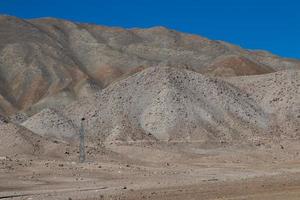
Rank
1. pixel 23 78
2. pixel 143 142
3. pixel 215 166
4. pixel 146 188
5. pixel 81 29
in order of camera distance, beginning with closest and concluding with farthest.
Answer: pixel 146 188 → pixel 215 166 → pixel 143 142 → pixel 23 78 → pixel 81 29

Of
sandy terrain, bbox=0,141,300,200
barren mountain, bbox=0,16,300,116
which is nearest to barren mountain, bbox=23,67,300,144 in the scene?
sandy terrain, bbox=0,141,300,200

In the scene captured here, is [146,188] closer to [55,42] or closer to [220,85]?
[220,85]

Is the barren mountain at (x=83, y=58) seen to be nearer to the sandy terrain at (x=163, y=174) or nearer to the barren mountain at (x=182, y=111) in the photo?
the barren mountain at (x=182, y=111)

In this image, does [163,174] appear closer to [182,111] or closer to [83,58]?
[182,111]

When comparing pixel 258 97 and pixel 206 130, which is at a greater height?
pixel 258 97

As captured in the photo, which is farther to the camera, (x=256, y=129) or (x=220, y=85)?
(x=220, y=85)

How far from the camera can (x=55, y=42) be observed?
516 ft

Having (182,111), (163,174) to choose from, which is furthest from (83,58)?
(163,174)

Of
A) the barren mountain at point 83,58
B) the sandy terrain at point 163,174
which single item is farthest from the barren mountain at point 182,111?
the barren mountain at point 83,58

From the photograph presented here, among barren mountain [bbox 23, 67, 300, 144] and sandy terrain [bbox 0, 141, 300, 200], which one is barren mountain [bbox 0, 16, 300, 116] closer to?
barren mountain [bbox 23, 67, 300, 144]

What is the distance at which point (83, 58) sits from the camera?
153250 mm

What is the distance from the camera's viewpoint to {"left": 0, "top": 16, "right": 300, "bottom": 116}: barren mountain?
129375 millimetres

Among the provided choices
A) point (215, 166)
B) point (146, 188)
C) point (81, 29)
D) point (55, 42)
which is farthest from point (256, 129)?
point (81, 29)

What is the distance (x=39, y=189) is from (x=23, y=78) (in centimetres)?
10833
